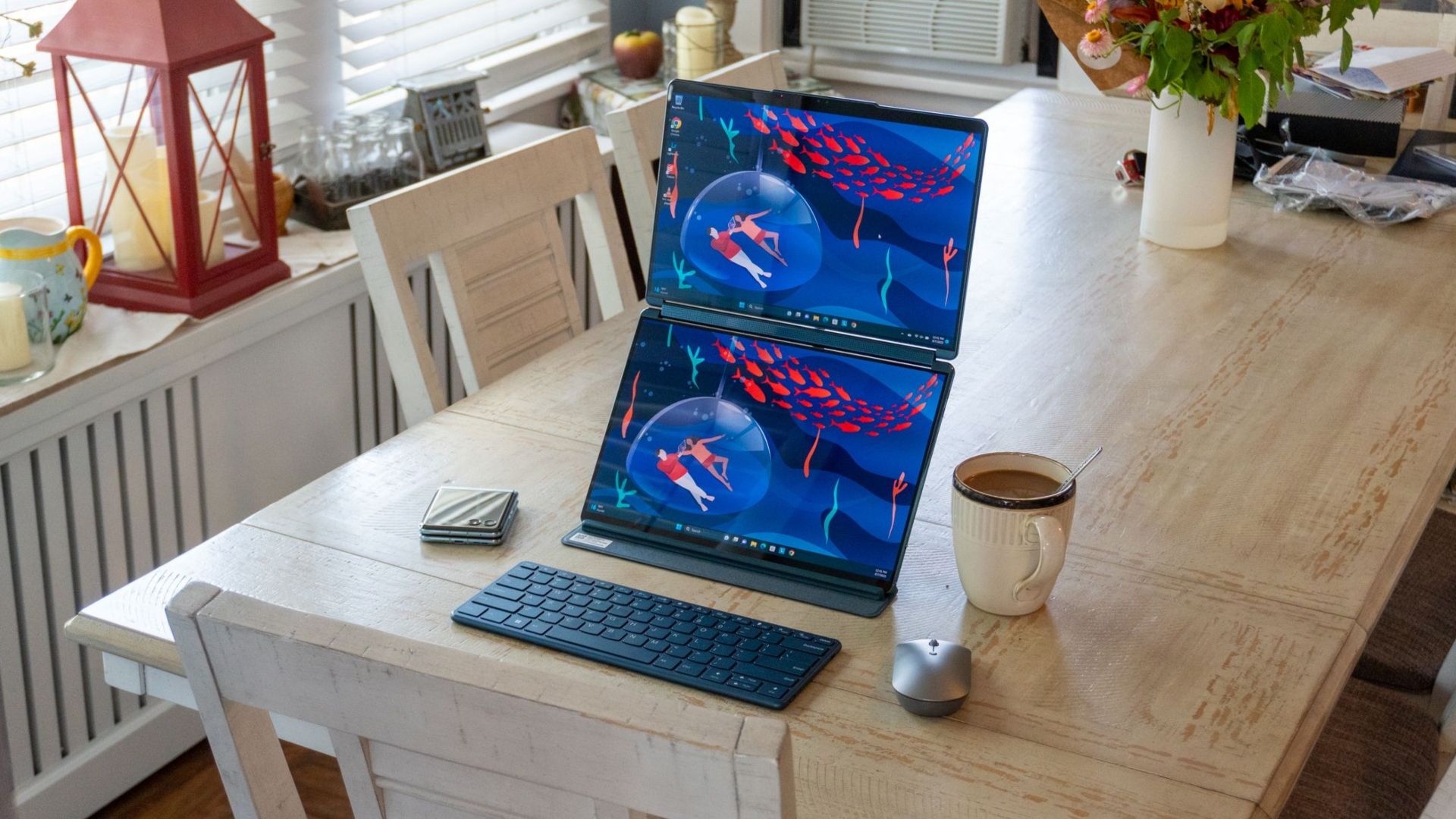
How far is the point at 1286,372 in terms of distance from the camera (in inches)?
64.9

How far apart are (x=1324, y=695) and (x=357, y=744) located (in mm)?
726

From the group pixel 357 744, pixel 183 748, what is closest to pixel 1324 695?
pixel 357 744

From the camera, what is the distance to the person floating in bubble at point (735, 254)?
1.31 meters

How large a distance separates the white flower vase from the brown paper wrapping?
119 millimetres

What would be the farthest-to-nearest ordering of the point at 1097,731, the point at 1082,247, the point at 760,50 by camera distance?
the point at 760,50
the point at 1082,247
the point at 1097,731

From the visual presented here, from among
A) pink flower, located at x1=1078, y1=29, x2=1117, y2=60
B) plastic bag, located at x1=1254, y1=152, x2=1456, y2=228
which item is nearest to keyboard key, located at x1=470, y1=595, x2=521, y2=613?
pink flower, located at x1=1078, y1=29, x2=1117, y2=60

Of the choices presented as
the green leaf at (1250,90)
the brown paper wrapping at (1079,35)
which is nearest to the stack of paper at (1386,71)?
the brown paper wrapping at (1079,35)

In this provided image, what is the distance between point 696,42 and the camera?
122 inches

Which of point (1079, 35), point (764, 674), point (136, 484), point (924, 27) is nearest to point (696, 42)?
point (924, 27)

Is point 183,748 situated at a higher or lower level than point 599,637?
lower

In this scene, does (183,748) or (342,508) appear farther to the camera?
(183,748)

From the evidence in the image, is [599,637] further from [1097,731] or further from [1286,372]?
[1286,372]

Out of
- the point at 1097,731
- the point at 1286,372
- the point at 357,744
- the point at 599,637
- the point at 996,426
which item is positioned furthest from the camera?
the point at 1286,372

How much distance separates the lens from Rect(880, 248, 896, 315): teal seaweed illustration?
49.1 inches
